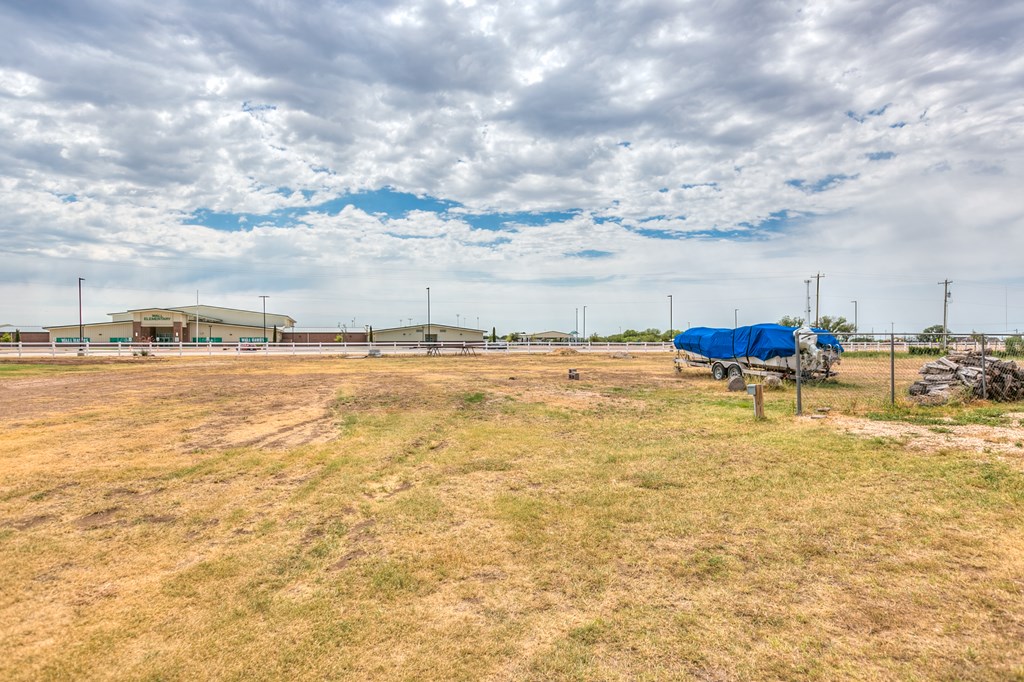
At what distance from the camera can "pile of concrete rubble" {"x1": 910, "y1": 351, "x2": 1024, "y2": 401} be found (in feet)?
39.2

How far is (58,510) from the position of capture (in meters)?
5.76

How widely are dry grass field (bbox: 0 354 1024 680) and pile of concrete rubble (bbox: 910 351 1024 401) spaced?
309 cm

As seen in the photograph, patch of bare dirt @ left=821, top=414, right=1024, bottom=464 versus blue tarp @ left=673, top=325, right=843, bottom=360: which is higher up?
blue tarp @ left=673, top=325, right=843, bottom=360

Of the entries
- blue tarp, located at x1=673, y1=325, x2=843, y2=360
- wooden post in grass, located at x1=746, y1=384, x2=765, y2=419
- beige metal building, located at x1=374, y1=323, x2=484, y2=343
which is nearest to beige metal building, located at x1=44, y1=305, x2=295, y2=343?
beige metal building, located at x1=374, y1=323, x2=484, y2=343

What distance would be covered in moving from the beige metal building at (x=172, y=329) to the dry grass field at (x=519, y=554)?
69.4m

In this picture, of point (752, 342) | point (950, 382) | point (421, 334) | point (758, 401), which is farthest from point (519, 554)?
point (421, 334)

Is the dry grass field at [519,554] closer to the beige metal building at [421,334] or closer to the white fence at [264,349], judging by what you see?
the white fence at [264,349]

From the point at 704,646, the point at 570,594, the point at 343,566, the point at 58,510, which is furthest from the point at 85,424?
the point at 704,646

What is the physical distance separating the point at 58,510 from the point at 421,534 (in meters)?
4.36

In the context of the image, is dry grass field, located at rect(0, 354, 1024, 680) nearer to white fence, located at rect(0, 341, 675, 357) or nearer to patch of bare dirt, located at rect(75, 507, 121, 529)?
patch of bare dirt, located at rect(75, 507, 121, 529)

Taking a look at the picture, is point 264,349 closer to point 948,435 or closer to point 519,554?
point 519,554

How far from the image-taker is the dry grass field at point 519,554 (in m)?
3.24

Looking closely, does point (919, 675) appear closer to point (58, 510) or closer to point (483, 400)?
point (58, 510)

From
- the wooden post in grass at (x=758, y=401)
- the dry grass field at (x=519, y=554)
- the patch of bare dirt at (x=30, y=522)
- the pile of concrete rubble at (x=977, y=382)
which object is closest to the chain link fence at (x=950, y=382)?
the pile of concrete rubble at (x=977, y=382)
